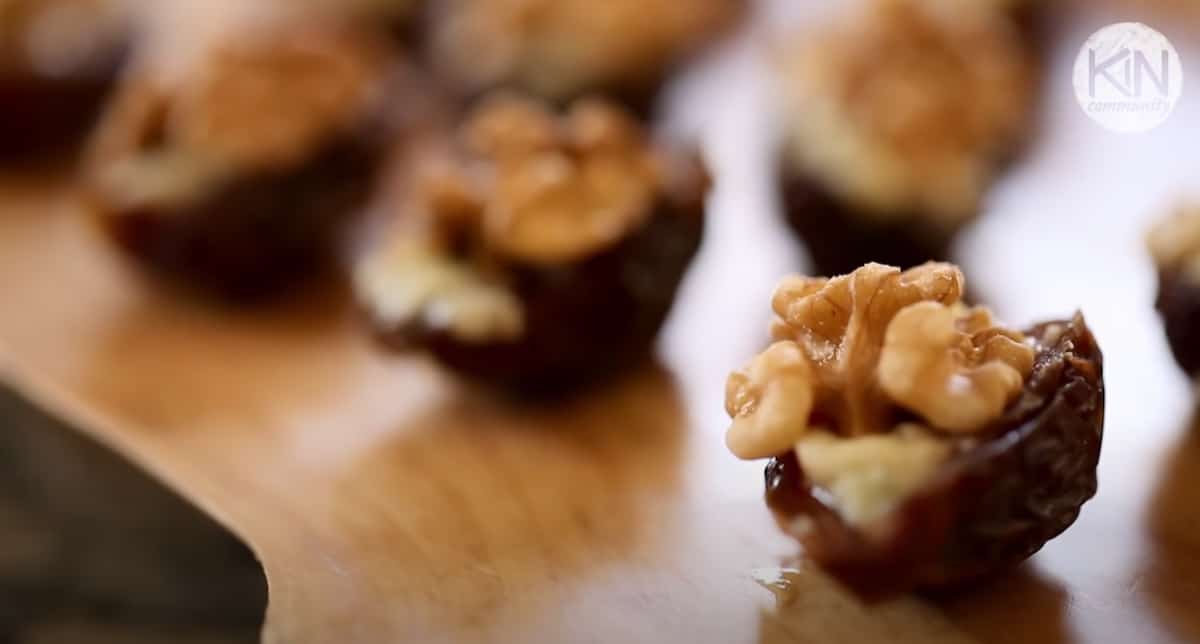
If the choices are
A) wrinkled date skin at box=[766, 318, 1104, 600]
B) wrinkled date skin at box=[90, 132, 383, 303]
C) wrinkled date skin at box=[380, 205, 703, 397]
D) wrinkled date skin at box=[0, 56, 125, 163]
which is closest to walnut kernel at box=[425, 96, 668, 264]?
wrinkled date skin at box=[380, 205, 703, 397]

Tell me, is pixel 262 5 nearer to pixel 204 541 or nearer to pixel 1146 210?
pixel 204 541

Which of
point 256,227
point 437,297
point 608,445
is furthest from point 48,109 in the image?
point 608,445

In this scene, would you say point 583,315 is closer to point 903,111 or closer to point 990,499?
point 903,111

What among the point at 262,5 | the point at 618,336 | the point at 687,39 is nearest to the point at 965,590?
the point at 618,336

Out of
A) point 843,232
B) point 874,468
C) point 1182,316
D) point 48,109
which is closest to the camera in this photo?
point 874,468

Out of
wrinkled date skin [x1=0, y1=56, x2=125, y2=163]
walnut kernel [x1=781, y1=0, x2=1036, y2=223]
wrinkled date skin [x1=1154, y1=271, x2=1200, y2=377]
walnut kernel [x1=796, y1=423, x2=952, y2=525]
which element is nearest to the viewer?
walnut kernel [x1=796, y1=423, x2=952, y2=525]

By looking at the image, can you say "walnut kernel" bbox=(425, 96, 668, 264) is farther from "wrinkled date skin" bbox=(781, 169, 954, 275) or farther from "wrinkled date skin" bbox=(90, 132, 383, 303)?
"wrinkled date skin" bbox=(90, 132, 383, 303)

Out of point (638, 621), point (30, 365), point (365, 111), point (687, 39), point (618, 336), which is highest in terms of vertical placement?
point (687, 39)
